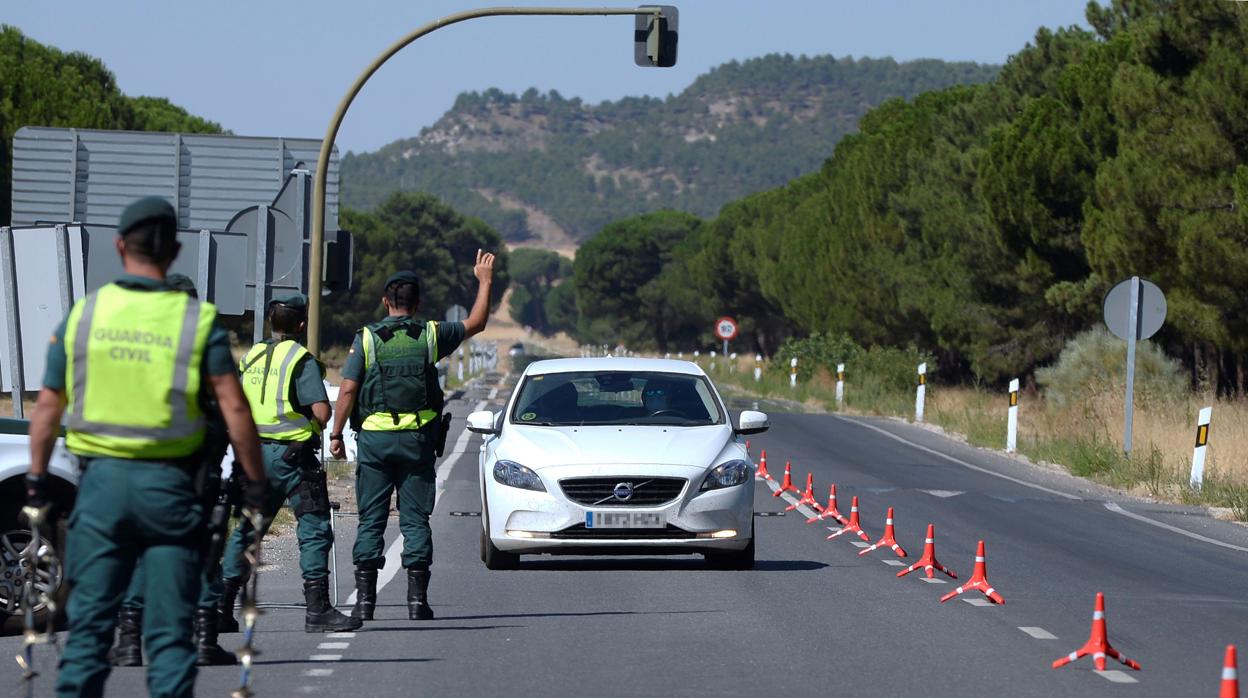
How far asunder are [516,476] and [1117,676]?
16.6 ft

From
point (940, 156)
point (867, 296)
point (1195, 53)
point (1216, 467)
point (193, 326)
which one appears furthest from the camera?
point (867, 296)

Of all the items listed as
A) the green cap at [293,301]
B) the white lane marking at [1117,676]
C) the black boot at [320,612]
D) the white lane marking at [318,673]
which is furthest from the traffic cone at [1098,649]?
the green cap at [293,301]

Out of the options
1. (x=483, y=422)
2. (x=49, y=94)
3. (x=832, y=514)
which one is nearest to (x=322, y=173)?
(x=832, y=514)

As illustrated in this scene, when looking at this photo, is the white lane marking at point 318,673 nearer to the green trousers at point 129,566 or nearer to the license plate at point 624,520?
the green trousers at point 129,566

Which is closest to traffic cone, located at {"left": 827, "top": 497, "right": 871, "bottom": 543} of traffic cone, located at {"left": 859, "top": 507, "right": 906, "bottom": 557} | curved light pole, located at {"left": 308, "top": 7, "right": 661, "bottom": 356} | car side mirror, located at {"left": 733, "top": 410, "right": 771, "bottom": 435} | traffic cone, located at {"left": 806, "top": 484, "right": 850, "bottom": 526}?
traffic cone, located at {"left": 806, "top": 484, "right": 850, "bottom": 526}

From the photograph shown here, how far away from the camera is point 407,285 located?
1080 cm

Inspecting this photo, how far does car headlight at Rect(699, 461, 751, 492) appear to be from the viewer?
13211 mm

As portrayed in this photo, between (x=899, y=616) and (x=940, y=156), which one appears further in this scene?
(x=940, y=156)

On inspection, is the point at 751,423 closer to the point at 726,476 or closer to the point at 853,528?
the point at 726,476

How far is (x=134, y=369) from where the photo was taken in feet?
20.8

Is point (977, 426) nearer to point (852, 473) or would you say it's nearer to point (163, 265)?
point (852, 473)

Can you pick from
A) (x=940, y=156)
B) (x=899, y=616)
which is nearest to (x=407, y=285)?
(x=899, y=616)

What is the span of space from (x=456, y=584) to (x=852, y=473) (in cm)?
1276

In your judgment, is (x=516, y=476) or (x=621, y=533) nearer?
(x=621, y=533)
